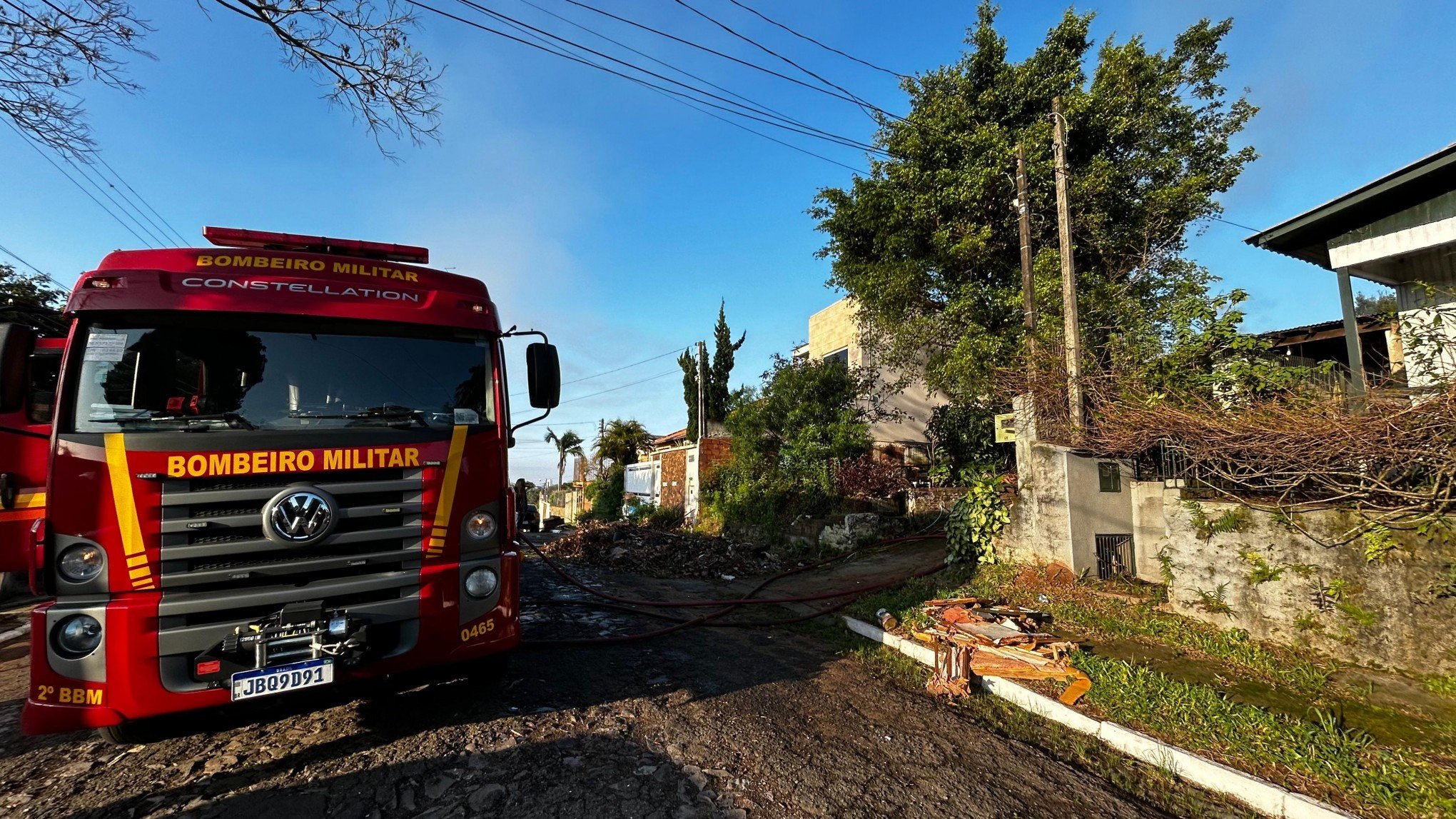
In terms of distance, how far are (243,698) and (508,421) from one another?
2.00 meters

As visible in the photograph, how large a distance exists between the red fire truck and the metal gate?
21.3 feet

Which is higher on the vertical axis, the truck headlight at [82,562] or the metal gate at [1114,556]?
the truck headlight at [82,562]

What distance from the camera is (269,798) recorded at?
3.19 metres

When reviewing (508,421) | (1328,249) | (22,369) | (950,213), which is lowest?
(508,421)

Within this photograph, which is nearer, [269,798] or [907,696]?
[269,798]

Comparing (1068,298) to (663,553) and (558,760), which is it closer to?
(558,760)

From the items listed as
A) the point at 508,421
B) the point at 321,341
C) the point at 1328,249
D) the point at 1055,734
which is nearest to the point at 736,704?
the point at 1055,734

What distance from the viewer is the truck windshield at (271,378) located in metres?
3.38

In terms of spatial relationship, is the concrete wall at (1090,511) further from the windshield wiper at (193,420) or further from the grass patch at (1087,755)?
the windshield wiper at (193,420)

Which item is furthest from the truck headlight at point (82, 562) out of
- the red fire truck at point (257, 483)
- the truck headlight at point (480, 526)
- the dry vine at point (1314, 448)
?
the dry vine at point (1314, 448)

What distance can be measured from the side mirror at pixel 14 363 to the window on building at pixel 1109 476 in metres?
9.21

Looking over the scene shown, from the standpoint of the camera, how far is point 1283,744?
373 cm

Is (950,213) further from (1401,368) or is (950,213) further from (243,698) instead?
(243,698)

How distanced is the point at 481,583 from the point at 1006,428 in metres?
7.38
